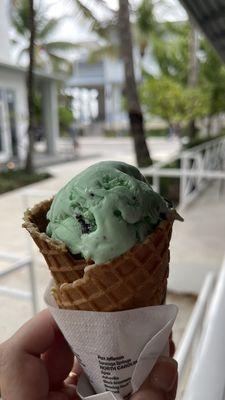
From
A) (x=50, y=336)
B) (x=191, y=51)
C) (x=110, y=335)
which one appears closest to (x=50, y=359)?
(x=50, y=336)

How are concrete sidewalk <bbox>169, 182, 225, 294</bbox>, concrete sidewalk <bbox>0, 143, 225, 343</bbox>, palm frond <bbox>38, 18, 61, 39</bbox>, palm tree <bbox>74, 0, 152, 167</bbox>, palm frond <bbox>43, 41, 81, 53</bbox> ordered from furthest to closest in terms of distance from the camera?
palm frond <bbox>43, 41, 81, 53</bbox>, palm frond <bbox>38, 18, 61, 39</bbox>, palm tree <bbox>74, 0, 152, 167</bbox>, concrete sidewalk <bbox>169, 182, 225, 294</bbox>, concrete sidewalk <bbox>0, 143, 225, 343</bbox>

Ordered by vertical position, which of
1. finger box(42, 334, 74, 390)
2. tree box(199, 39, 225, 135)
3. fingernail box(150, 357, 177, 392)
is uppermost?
tree box(199, 39, 225, 135)

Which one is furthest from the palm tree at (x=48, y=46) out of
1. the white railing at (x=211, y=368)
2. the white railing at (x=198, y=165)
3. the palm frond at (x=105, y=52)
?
the white railing at (x=211, y=368)

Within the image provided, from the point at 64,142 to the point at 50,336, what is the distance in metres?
16.7

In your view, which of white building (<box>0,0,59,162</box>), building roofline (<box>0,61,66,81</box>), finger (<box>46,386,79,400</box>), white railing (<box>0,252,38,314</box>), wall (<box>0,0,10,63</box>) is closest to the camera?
finger (<box>46,386,79,400</box>)

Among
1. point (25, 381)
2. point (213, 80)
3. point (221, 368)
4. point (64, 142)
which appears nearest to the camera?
point (25, 381)

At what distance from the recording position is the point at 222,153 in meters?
9.27

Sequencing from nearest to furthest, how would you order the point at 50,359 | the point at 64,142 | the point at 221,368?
the point at 50,359 < the point at 221,368 < the point at 64,142

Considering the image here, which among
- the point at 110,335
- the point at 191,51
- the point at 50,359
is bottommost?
the point at 50,359

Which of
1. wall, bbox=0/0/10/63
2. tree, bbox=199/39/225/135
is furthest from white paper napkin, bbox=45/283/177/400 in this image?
wall, bbox=0/0/10/63

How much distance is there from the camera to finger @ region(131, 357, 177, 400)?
0.66 meters

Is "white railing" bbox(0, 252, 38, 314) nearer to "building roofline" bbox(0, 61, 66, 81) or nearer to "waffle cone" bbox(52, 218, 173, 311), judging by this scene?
"waffle cone" bbox(52, 218, 173, 311)

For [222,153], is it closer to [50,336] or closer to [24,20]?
[24,20]

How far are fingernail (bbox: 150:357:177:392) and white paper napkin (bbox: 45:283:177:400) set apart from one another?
13 millimetres
